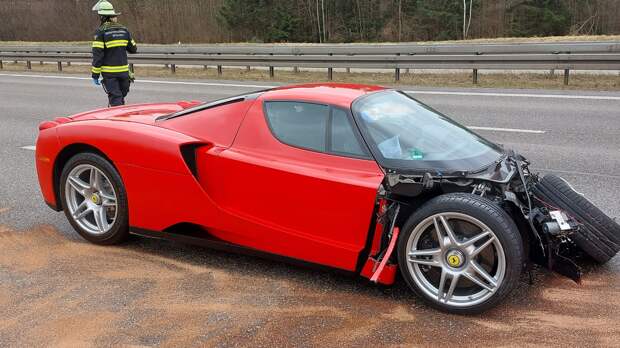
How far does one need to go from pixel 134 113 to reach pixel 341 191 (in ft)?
7.42

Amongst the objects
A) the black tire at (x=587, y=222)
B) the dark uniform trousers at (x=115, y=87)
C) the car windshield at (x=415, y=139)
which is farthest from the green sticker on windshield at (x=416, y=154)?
the dark uniform trousers at (x=115, y=87)

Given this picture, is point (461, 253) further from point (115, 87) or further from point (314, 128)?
point (115, 87)

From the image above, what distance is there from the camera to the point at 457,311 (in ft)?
10.9

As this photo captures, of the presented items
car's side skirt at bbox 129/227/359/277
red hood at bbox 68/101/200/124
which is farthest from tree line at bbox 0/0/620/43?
car's side skirt at bbox 129/227/359/277

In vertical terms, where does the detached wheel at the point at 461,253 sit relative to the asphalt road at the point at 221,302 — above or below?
above

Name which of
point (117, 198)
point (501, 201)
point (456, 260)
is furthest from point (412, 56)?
point (456, 260)

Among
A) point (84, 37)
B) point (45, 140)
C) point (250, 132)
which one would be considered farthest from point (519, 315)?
point (84, 37)

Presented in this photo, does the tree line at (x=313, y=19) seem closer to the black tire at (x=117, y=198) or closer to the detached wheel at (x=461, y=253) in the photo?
the black tire at (x=117, y=198)

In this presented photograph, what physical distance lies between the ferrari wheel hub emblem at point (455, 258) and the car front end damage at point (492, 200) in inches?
12.5

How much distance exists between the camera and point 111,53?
830cm

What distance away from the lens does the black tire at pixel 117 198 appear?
4.25 m

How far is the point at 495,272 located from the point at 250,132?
1794 mm

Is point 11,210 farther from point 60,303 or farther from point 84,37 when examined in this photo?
point 84,37

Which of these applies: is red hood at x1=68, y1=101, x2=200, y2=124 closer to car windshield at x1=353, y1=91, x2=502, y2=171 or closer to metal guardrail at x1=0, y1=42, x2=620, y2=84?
car windshield at x1=353, y1=91, x2=502, y2=171
